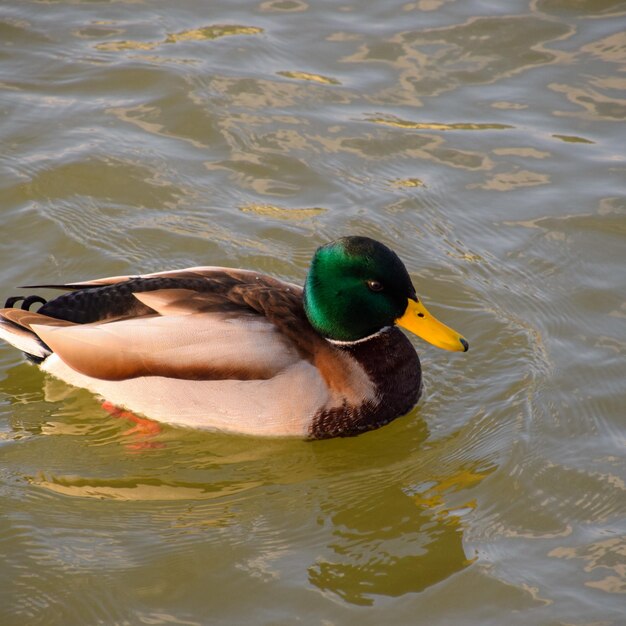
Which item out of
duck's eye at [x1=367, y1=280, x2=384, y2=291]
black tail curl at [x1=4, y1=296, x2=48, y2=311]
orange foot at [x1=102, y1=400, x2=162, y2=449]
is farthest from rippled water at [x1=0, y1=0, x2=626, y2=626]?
duck's eye at [x1=367, y1=280, x2=384, y2=291]

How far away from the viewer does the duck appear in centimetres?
655

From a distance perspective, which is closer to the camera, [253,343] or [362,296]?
[253,343]

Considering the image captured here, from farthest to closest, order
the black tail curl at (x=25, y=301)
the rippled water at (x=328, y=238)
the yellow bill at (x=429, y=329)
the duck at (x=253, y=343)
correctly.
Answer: the black tail curl at (x=25, y=301), the yellow bill at (x=429, y=329), the duck at (x=253, y=343), the rippled water at (x=328, y=238)

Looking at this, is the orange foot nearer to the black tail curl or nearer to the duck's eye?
the black tail curl

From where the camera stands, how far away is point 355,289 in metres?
6.69

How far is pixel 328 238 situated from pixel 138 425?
2406 millimetres

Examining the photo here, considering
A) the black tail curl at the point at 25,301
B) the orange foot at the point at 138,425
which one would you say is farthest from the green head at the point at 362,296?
the black tail curl at the point at 25,301

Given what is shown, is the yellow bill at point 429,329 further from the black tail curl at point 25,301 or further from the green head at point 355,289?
the black tail curl at point 25,301

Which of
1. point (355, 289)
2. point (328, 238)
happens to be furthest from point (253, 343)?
point (328, 238)

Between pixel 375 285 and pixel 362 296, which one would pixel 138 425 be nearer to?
pixel 362 296

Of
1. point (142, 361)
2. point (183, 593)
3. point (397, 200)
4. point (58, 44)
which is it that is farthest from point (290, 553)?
point (58, 44)

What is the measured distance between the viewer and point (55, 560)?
5.71 m

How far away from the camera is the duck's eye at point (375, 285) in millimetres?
6609

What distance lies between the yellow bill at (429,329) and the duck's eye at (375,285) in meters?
Answer: 0.22
